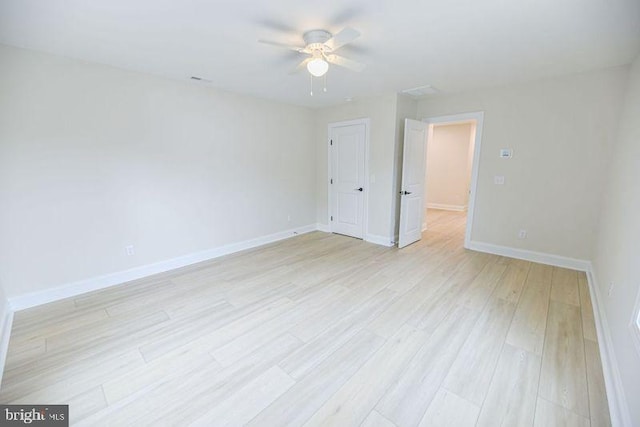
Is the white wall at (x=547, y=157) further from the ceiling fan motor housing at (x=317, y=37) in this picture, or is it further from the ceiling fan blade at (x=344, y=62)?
the ceiling fan motor housing at (x=317, y=37)

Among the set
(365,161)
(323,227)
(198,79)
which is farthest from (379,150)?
(198,79)

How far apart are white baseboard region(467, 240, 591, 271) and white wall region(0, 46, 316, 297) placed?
3711 millimetres

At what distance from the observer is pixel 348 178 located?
199 inches

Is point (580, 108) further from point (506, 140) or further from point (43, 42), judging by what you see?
point (43, 42)

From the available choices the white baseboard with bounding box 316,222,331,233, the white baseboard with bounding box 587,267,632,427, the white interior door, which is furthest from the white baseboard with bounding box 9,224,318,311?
the white baseboard with bounding box 587,267,632,427

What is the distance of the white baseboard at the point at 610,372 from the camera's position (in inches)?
56.4

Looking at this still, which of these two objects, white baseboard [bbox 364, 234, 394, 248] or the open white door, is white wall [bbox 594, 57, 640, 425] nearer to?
the open white door

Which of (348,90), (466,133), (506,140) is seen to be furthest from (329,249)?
(466,133)

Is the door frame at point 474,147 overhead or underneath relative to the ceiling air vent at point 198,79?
underneath

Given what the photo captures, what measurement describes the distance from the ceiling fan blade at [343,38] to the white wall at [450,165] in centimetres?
579

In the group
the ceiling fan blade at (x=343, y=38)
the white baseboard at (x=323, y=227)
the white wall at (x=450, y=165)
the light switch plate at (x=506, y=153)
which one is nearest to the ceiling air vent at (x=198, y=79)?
the ceiling fan blade at (x=343, y=38)

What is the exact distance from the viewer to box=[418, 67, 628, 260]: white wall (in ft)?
10.5

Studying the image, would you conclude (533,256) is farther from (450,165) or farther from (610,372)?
(450,165)

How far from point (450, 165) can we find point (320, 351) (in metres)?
7.22
